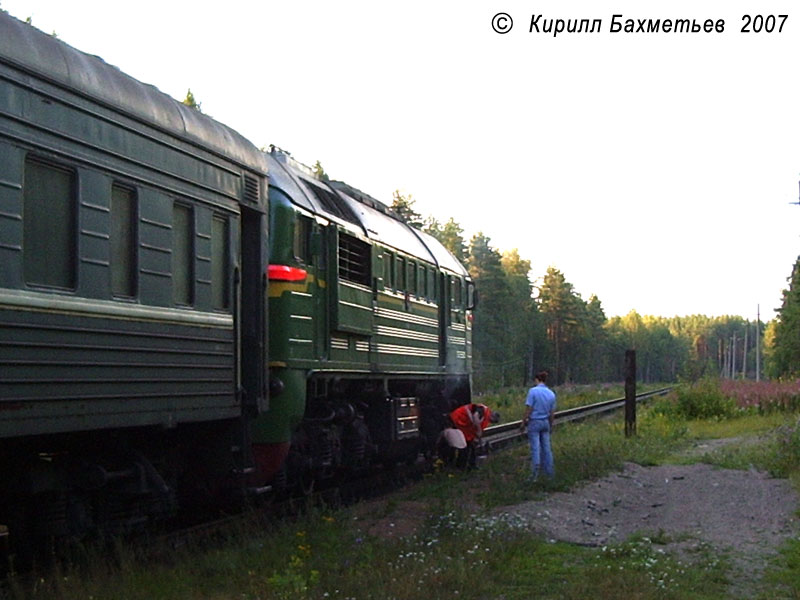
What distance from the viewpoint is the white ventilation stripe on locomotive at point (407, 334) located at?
1453 cm

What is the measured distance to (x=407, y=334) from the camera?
1575cm

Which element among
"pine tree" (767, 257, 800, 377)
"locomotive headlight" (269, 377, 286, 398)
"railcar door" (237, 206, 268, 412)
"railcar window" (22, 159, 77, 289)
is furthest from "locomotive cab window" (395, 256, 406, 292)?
"pine tree" (767, 257, 800, 377)

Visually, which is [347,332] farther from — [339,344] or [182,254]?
[182,254]

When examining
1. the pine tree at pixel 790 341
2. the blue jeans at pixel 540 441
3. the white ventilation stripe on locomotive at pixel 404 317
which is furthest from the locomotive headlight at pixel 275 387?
the pine tree at pixel 790 341

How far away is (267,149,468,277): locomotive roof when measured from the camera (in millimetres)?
12180

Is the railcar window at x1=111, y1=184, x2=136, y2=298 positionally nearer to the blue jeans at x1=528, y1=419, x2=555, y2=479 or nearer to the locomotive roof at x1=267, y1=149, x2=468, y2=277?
the locomotive roof at x1=267, y1=149, x2=468, y2=277

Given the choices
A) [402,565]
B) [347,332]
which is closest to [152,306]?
[402,565]

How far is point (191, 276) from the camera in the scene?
30.2 feet

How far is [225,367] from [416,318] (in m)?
6.73

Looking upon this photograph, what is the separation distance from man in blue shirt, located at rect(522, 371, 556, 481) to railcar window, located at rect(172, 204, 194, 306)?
712 centimetres

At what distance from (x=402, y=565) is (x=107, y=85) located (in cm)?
404

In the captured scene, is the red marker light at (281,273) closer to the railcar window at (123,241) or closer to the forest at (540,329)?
the railcar window at (123,241)

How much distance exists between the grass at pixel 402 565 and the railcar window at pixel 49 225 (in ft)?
6.56

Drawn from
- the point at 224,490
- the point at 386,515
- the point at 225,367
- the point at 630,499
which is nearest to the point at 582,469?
the point at 630,499
